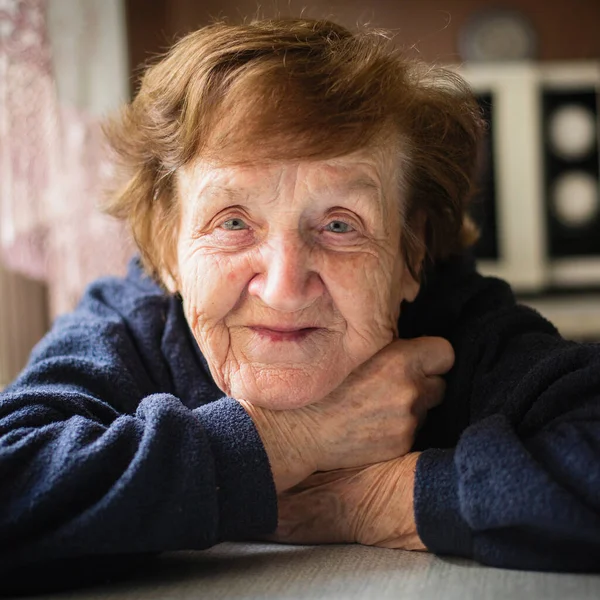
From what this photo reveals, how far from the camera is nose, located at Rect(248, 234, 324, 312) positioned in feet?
→ 3.60

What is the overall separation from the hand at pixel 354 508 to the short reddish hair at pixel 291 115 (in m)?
0.34

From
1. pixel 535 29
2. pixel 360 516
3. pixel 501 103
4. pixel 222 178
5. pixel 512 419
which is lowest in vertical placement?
pixel 360 516

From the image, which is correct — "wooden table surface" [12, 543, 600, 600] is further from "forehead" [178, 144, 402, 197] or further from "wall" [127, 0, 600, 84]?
"wall" [127, 0, 600, 84]

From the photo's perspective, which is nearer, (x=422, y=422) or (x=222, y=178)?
(x=222, y=178)

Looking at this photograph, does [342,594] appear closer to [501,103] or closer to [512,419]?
[512,419]

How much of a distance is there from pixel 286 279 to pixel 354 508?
0.31m

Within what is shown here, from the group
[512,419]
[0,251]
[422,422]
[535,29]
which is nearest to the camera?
[512,419]

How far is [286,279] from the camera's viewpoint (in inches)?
43.1

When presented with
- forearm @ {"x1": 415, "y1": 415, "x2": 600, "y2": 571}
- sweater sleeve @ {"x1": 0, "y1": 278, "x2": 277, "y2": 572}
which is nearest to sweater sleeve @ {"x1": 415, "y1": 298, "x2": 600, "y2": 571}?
forearm @ {"x1": 415, "y1": 415, "x2": 600, "y2": 571}

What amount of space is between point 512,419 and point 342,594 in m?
0.32

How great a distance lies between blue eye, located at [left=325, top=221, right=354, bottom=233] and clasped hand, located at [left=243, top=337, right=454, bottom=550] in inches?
7.5

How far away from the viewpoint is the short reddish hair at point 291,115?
1.10 metres

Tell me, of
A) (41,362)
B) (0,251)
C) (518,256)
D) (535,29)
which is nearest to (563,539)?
(41,362)

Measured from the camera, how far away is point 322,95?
1113 millimetres
